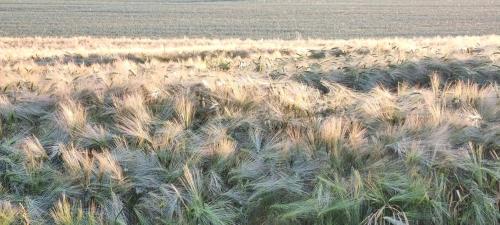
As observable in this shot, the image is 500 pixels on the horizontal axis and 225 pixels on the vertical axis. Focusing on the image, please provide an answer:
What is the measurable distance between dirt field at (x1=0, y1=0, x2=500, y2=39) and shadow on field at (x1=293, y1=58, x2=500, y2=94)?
30517 millimetres

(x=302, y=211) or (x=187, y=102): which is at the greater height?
(x=187, y=102)

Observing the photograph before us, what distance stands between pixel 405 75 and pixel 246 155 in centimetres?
343

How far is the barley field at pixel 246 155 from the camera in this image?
3.51 m

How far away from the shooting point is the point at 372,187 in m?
3.55

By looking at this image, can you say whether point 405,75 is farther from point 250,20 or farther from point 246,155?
point 250,20

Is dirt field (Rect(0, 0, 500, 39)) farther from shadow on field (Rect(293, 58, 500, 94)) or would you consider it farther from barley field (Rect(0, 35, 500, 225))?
barley field (Rect(0, 35, 500, 225))

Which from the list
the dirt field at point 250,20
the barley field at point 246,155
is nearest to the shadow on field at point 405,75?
the barley field at point 246,155

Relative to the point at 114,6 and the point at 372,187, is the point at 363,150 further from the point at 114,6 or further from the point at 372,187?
the point at 114,6

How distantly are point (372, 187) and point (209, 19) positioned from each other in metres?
47.9

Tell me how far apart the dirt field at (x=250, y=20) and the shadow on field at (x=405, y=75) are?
30517 mm

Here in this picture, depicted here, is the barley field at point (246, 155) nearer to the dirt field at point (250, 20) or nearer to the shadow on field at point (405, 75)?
the shadow on field at point (405, 75)

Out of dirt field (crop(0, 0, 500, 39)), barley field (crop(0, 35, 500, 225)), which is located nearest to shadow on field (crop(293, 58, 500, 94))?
barley field (crop(0, 35, 500, 225))

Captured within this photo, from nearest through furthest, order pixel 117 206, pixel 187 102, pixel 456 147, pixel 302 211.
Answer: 1. pixel 302 211
2. pixel 117 206
3. pixel 456 147
4. pixel 187 102

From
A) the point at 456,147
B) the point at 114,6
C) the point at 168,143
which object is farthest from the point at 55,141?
the point at 114,6
